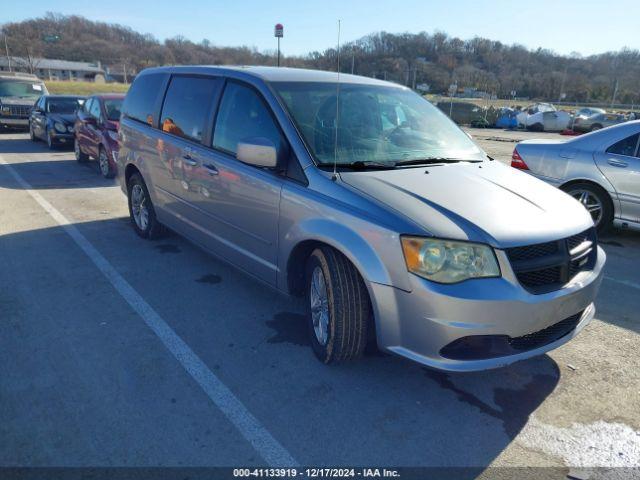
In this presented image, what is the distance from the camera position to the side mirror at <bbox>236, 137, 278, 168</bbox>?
10.4ft

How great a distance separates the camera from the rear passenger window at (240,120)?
139 inches

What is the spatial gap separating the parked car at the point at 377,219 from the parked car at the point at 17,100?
15332 millimetres

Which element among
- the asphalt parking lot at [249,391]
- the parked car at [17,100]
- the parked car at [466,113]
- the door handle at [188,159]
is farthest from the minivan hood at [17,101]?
the parked car at [466,113]

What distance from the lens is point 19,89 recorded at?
57.3 ft

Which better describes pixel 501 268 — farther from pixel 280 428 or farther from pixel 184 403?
pixel 184 403

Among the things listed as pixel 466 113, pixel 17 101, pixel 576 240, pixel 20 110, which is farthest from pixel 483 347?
pixel 466 113

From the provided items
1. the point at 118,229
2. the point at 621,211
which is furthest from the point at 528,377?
the point at 118,229

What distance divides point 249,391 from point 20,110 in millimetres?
17909

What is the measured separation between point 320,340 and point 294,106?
1694mm

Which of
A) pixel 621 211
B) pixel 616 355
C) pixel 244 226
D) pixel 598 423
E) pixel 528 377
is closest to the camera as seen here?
pixel 598 423

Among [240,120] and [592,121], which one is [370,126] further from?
[592,121]

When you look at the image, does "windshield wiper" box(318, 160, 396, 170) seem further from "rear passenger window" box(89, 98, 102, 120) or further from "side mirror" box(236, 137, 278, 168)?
"rear passenger window" box(89, 98, 102, 120)

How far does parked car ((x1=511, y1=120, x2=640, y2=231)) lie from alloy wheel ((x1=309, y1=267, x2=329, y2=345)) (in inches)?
183

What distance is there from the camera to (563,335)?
2893mm
